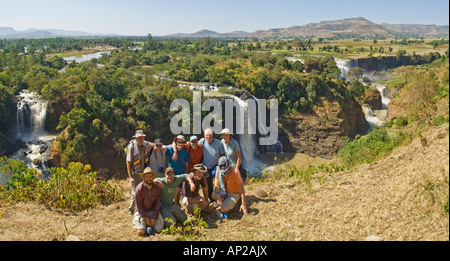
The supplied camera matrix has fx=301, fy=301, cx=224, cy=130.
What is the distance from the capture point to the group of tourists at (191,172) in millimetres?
5137

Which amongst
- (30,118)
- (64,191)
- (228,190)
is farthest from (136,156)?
(30,118)

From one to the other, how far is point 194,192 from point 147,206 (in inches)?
33.4

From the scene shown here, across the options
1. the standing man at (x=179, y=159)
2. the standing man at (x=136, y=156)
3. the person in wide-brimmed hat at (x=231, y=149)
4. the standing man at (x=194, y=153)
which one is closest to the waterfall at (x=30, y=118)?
the standing man at (x=136, y=156)

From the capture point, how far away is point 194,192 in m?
5.35

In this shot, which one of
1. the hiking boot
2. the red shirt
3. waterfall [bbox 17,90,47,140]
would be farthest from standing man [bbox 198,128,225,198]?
waterfall [bbox 17,90,47,140]

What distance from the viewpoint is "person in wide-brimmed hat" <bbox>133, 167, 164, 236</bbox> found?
189 inches

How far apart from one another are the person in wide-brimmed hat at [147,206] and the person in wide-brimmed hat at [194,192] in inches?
22.4

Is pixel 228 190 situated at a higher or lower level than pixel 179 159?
lower

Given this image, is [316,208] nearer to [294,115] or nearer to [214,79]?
[294,115]

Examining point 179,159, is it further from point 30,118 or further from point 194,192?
point 30,118

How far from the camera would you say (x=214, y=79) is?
33188 mm

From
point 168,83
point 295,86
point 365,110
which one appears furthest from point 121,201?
point 365,110

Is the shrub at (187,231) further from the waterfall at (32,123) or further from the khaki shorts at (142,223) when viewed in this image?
→ the waterfall at (32,123)

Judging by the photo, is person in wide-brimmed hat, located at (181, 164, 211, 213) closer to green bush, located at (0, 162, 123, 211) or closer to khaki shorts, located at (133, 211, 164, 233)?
khaki shorts, located at (133, 211, 164, 233)
